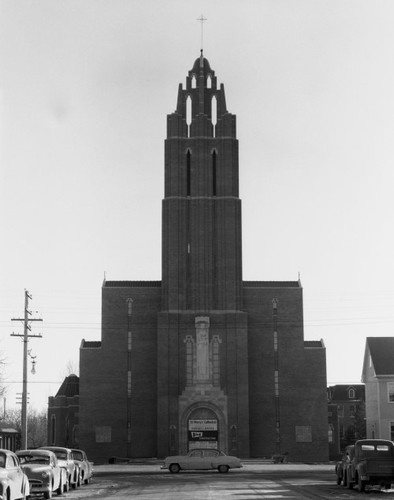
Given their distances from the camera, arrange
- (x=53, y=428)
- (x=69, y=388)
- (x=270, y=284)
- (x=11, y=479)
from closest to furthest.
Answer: (x=11, y=479) < (x=270, y=284) < (x=69, y=388) < (x=53, y=428)

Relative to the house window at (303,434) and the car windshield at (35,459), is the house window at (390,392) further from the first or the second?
the car windshield at (35,459)

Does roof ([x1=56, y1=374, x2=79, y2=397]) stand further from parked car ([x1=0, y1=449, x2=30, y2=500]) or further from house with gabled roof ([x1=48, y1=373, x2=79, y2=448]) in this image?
parked car ([x1=0, y1=449, x2=30, y2=500])

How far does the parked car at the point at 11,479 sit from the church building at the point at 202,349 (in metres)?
45.0

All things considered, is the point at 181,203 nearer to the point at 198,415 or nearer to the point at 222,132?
the point at 222,132

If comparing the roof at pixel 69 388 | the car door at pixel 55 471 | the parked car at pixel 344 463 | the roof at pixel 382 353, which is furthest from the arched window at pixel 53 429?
the car door at pixel 55 471

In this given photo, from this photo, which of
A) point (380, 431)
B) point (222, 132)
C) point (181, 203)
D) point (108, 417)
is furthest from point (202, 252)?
point (380, 431)

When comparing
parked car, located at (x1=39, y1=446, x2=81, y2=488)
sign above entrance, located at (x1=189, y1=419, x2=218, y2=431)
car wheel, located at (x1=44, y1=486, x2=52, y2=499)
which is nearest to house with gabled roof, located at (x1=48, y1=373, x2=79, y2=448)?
sign above entrance, located at (x1=189, y1=419, x2=218, y2=431)

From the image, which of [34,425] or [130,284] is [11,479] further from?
[34,425]

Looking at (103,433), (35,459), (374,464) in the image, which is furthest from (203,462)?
(103,433)

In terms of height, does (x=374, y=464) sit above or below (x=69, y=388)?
below

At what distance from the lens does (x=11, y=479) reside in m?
24.4

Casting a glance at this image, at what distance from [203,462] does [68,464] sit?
15.7 metres

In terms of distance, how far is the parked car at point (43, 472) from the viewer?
29188 millimetres

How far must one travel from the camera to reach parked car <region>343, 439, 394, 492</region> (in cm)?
3231
